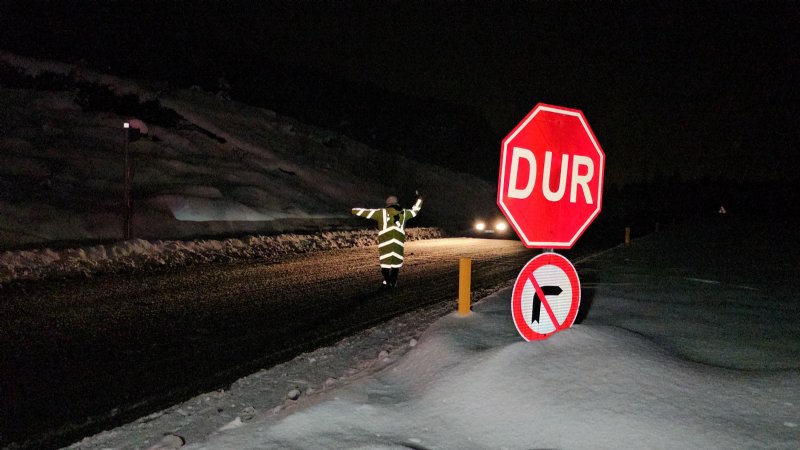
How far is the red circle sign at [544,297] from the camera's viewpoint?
500 centimetres

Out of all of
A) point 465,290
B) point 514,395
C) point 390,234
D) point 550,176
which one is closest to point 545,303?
point 514,395

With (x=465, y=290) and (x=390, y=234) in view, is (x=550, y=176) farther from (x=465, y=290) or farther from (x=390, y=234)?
(x=390, y=234)

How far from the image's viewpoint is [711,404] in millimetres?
4145

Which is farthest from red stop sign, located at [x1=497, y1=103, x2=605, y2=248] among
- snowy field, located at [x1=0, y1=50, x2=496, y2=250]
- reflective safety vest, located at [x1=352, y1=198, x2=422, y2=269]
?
snowy field, located at [x1=0, y1=50, x2=496, y2=250]

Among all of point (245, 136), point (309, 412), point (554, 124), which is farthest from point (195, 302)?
point (245, 136)

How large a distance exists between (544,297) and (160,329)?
17.5 feet

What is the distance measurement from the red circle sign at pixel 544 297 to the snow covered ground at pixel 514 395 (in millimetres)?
156

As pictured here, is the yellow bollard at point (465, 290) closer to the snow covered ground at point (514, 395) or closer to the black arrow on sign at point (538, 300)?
the snow covered ground at point (514, 395)

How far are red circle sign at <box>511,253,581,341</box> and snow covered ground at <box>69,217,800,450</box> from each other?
156 millimetres

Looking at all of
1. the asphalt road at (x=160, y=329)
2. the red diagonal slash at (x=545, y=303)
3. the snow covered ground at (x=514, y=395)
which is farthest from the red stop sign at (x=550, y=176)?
the asphalt road at (x=160, y=329)

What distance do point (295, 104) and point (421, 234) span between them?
57.5 m

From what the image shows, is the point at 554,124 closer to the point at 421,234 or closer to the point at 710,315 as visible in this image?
the point at 710,315

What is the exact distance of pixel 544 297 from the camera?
5.23 meters

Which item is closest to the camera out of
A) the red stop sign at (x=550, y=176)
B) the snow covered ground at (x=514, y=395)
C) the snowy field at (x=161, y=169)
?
the snow covered ground at (x=514, y=395)
